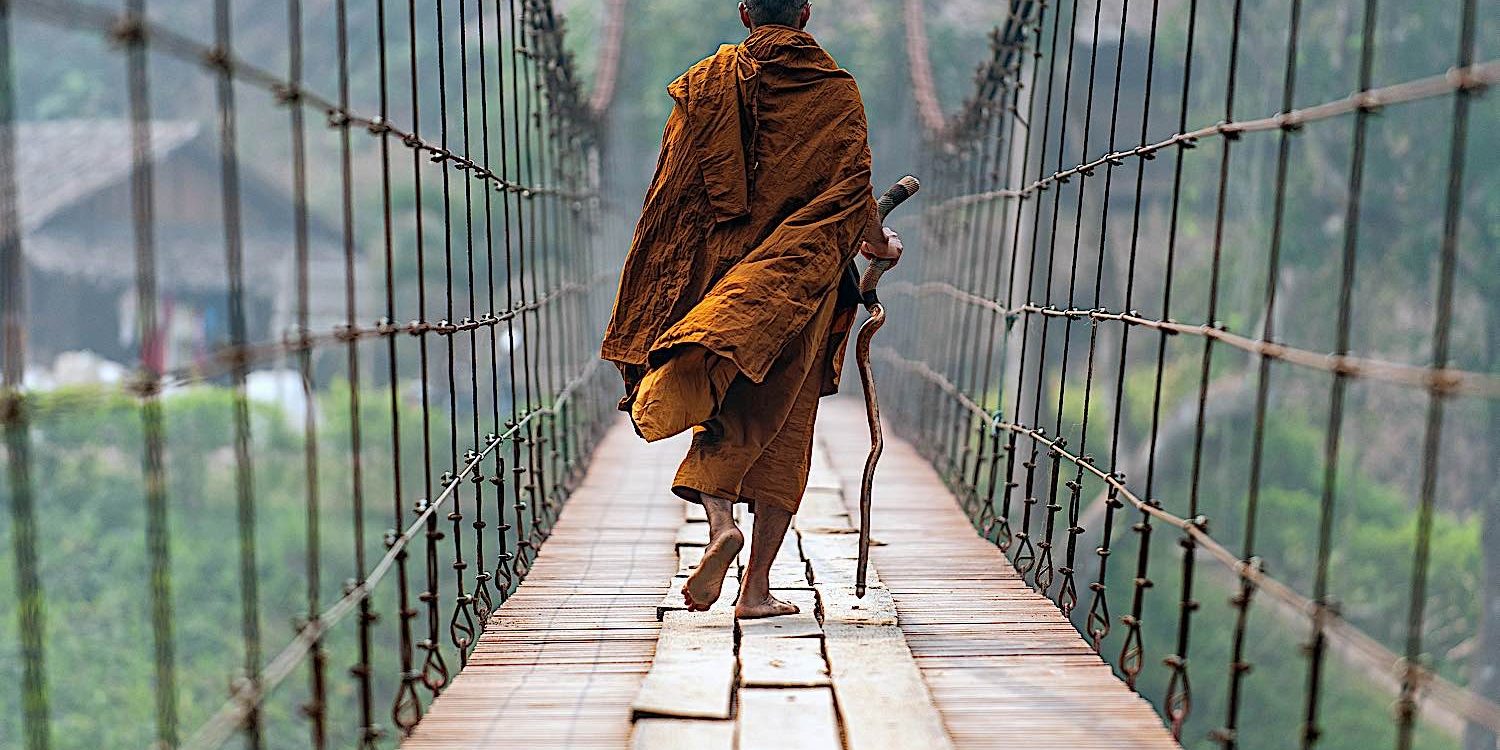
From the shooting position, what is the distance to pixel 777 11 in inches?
84.5

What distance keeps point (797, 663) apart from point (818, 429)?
3.13 m

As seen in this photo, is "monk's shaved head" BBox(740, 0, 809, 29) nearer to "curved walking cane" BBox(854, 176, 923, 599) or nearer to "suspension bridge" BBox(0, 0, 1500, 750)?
"curved walking cane" BBox(854, 176, 923, 599)

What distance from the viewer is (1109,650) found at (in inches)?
513

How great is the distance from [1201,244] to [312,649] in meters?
14.8

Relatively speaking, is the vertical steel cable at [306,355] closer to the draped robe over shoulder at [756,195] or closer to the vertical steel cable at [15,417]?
the vertical steel cable at [15,417]

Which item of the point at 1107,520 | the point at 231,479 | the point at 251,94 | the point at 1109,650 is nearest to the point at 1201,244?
the point at 1109,650

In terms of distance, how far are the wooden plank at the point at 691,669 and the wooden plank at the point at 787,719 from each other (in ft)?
0.11

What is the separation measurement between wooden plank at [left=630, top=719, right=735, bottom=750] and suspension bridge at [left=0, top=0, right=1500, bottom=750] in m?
0.02

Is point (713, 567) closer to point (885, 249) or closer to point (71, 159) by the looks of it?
point (885, 249)

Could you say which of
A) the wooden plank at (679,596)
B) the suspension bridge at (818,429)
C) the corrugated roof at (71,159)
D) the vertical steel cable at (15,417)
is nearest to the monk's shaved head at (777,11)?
the suspension bridge at (818,429)

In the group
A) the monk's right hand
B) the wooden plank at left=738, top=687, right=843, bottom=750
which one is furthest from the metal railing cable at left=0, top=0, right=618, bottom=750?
the monk's right hand

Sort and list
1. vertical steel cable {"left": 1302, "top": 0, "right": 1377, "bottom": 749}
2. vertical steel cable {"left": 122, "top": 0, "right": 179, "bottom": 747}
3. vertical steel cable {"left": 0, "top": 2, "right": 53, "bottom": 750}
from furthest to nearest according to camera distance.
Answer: vertical steel cable {"left": 1302, "top": 0, "right": 1377, "bottom": 749}, vertical steel cable {"left": 122, "top": 0, "right": 179, "bottom": 747}, vertical steel cable {"left": 0, "top": 2, "right": 53, "bottom": 750}

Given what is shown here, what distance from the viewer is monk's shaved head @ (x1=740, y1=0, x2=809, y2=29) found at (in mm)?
2141

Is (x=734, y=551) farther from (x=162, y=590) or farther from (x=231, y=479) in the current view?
(x=231, y=479)
